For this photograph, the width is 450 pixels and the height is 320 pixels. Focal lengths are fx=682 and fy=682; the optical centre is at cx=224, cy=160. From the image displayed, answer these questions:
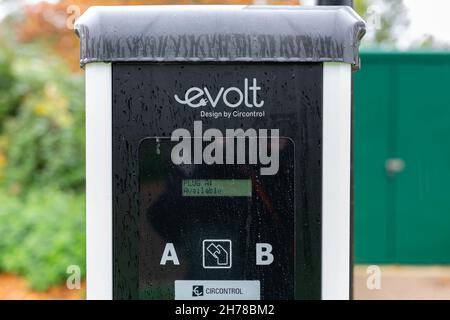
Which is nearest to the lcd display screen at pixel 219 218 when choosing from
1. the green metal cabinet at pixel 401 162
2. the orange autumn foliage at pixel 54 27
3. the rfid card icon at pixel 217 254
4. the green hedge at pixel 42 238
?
the rfid card icon at pixel 217 254

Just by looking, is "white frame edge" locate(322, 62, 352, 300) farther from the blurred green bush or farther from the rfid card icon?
the blurred green bush

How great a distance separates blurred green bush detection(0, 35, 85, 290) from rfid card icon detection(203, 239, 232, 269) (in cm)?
378

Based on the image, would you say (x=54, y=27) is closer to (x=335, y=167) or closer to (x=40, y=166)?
(x=40, y=166)

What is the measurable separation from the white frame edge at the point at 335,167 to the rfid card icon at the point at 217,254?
298 millimetres

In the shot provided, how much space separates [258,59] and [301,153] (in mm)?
318

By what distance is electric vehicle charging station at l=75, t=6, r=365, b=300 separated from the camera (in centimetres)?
209

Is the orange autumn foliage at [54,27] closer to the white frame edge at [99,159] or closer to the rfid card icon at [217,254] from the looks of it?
the white frame edge at [99,159]

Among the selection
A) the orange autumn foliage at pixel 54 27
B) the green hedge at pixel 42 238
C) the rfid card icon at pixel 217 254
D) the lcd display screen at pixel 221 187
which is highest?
the orange autumn foliage at pixel 54 27

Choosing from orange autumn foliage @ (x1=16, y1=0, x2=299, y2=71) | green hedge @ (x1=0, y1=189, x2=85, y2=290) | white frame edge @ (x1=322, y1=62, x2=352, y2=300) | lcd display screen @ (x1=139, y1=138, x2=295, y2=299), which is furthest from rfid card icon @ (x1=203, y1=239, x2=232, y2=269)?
orange autumn foliage @ (x1=16, y1=0, x2=299, y2=71)

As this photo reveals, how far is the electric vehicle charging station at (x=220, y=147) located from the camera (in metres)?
2.09

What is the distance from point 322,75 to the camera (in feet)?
6.90
